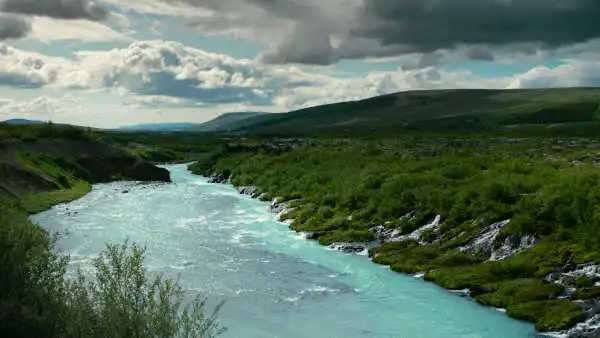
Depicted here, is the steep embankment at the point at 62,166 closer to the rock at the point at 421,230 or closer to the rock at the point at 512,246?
the rock at the point at 421,230

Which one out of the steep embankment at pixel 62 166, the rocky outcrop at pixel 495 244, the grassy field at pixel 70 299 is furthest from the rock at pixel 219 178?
the grassy field at pixel 70 299

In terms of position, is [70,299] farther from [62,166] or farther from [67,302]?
[62,166]

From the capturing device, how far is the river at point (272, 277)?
109ft

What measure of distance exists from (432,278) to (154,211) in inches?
1860

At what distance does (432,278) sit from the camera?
1674 inches

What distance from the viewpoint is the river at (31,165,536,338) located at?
33312mm

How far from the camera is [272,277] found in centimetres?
4431

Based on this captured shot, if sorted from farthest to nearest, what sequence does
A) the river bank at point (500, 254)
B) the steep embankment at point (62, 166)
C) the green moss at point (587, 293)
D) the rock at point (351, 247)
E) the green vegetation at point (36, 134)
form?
1. the green vegetation at point (36, 134)
2. the steep embankment at point (62, 166)
3. the rock at point (351, 247)
4. the green moss at point (587, 293)
5. the river bank at point (500, 254)

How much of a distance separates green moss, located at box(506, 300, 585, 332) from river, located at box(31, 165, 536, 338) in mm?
731

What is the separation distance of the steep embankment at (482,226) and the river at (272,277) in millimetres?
2309

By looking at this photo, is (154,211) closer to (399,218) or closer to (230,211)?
(230,211)

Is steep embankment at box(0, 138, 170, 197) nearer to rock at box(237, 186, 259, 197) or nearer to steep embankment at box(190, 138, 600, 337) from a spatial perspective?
rock at box(237, 186, 259, 197)

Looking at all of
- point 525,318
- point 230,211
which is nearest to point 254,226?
point 230,211

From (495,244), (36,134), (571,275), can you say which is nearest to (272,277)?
(495,244)
